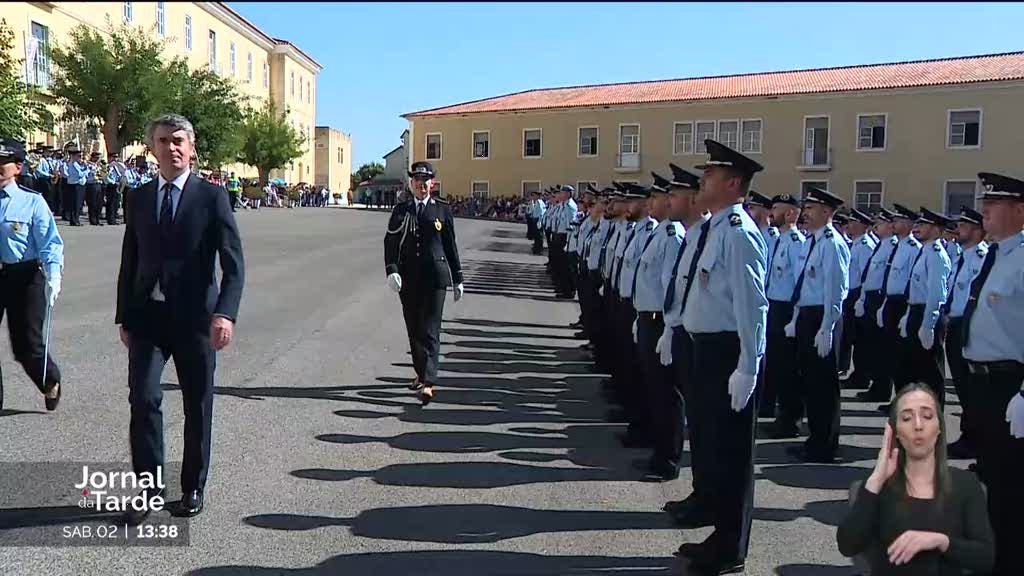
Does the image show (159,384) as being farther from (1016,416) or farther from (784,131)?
(784,131)

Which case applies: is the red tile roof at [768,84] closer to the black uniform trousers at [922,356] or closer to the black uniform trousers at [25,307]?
the black uniform trousers at [922,356]

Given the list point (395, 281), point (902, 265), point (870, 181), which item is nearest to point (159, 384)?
point (395, 281)

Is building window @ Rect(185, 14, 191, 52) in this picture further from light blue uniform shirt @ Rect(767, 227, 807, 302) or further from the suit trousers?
light blue uniform shirt @ Rect(767, 227, 807, 302)

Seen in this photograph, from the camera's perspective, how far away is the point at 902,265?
895 cm

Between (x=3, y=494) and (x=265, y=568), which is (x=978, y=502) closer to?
(x=265, y=568)

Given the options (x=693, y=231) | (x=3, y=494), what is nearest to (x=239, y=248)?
(x=3, y=494)

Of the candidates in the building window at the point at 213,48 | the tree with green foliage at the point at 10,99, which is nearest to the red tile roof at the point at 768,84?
the building window at the point at 213,48

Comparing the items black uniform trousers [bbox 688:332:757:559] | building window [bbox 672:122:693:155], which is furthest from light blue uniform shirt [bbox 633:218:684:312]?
building window [bbox 672:122:693:155]

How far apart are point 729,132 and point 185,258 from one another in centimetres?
5159

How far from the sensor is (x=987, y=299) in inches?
175

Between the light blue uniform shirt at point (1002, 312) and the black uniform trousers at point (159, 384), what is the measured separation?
4.02m

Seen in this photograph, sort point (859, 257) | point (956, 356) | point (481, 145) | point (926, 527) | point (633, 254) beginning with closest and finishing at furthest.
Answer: point (926, 527)
point (956, 356)
point (633, 254)
point (859, 257)
point (481, 145)

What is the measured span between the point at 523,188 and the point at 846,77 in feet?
71.5

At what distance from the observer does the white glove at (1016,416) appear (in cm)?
394
